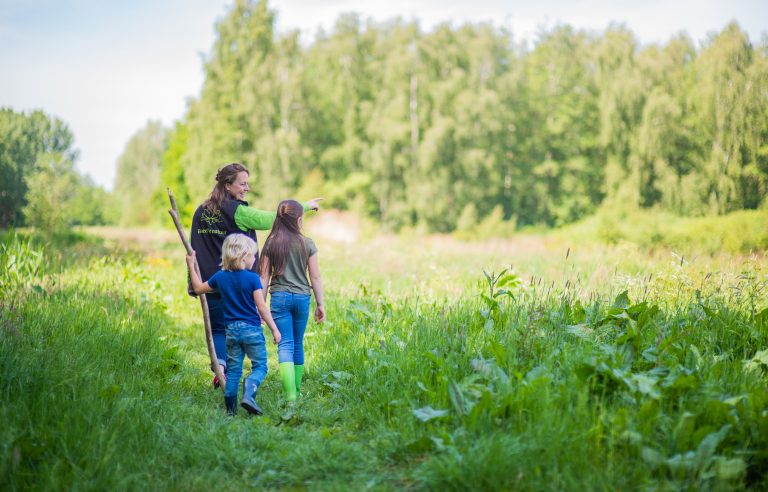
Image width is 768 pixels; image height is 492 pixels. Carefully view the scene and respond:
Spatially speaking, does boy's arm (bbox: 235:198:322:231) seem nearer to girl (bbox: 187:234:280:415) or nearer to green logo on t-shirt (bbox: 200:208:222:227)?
green logo on t-shirt (bbox: 200:208:222:227)

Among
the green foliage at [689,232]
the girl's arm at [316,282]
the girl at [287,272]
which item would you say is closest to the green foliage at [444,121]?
the green foliage at [689,232]

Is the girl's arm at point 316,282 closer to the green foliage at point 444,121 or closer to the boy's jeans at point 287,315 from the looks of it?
the boy's jeans at point 287,315

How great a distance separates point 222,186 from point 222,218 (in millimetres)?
264

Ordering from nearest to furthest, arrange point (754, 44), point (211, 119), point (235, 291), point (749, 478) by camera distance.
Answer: point (749, 478) < point (235, 291) < point (754, 44) < point (211, 119)

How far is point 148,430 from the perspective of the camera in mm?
3426

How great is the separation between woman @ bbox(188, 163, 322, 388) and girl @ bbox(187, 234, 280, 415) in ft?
1.43

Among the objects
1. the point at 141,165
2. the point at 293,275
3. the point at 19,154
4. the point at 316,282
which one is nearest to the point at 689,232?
the point at 316,282

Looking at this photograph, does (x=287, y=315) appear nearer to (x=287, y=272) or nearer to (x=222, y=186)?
(x=287, y=272)

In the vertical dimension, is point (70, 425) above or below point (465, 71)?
below

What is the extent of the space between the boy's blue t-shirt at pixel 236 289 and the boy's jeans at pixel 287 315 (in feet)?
1.23

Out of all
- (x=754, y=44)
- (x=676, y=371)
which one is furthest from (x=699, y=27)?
(x=676, y=371)

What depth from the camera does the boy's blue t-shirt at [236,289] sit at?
162 inches

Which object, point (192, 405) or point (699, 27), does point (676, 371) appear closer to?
point (192, 405)

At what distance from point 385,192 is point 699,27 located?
16.4 meters
